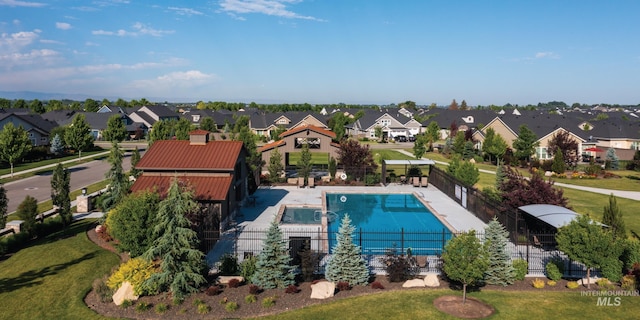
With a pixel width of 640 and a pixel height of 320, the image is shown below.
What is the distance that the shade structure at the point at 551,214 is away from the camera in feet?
68.3

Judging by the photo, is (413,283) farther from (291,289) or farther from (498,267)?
(291,289)

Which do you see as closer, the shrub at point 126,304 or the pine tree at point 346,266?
the shrub at point 126,304

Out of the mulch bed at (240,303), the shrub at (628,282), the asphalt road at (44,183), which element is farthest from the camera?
the asphalt road at (44,183)

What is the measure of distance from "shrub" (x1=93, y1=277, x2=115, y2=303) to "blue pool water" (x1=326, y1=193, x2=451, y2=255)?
10.1 m

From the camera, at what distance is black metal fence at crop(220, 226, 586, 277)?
19.7m

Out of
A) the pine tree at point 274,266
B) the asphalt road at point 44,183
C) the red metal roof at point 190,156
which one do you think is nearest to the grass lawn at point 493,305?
the pine tree at point 274,266

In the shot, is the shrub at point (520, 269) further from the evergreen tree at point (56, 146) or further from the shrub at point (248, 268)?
the evergreen tree at point (56, 146)

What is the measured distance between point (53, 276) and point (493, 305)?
1772cm

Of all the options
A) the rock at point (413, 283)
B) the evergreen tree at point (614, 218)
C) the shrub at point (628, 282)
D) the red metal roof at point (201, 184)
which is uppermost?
the red metal roof at point (201, 184)

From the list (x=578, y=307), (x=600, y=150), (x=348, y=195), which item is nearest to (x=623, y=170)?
(x=600, y=150)

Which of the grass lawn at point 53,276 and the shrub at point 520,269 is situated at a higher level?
the shrub at point 520,269

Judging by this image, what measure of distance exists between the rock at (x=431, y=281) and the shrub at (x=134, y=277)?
10686mm

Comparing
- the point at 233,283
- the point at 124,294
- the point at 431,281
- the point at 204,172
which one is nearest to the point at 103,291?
the point at 124,294

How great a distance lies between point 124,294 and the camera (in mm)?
16531
